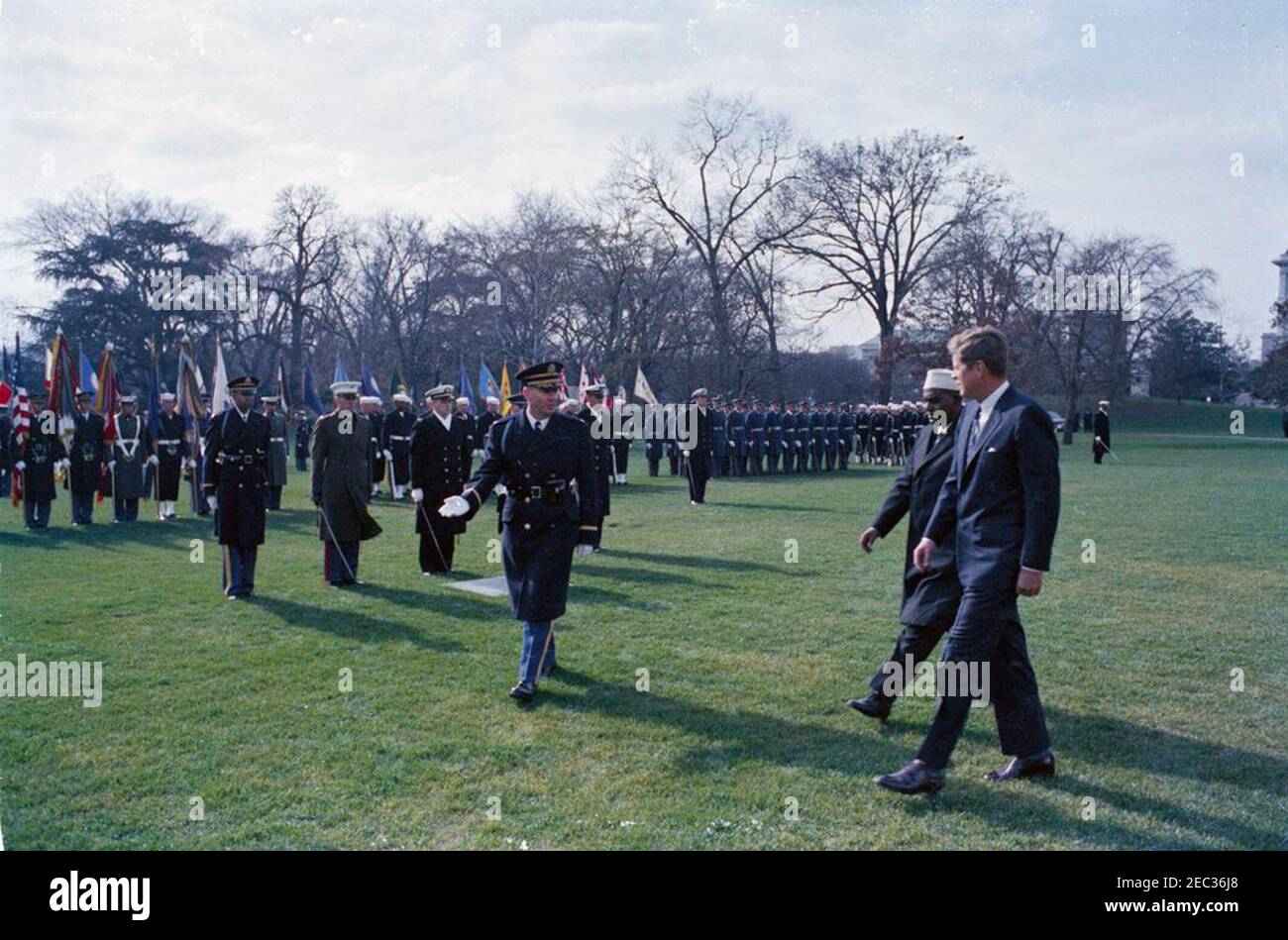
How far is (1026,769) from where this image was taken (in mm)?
4941

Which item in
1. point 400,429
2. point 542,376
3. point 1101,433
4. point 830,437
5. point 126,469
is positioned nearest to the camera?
point 542,376

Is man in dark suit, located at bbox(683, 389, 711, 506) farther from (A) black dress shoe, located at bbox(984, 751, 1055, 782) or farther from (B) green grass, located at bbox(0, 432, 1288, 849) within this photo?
(A) black dress shoe, located at bbox(984, 751, 1055, 782)

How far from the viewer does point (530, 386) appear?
6.74 metres

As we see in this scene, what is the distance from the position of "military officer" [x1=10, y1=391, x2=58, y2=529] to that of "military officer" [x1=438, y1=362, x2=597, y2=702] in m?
12.6

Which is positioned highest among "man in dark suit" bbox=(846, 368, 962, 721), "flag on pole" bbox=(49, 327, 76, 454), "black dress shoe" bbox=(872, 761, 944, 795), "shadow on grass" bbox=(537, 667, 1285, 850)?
"flag on pole" bbox=(49, 327, 76, 454)

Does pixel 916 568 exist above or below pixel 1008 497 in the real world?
below

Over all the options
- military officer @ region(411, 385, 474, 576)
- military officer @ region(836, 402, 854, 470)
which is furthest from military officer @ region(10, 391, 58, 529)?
military officer @ region(836, 402, 854, 470)

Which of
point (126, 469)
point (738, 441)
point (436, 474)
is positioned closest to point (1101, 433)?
point (738, 441)

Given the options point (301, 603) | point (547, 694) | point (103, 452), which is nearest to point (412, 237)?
point (103, 452)

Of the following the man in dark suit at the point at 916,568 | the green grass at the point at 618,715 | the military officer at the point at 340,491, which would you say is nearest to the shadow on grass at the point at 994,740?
the green grass at the point at 618,715

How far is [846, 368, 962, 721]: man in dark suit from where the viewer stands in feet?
18.0

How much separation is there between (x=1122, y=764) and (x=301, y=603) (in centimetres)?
732

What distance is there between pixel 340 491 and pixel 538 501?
475 cm

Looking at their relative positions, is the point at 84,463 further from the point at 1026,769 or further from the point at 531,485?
the point at 1026,769
